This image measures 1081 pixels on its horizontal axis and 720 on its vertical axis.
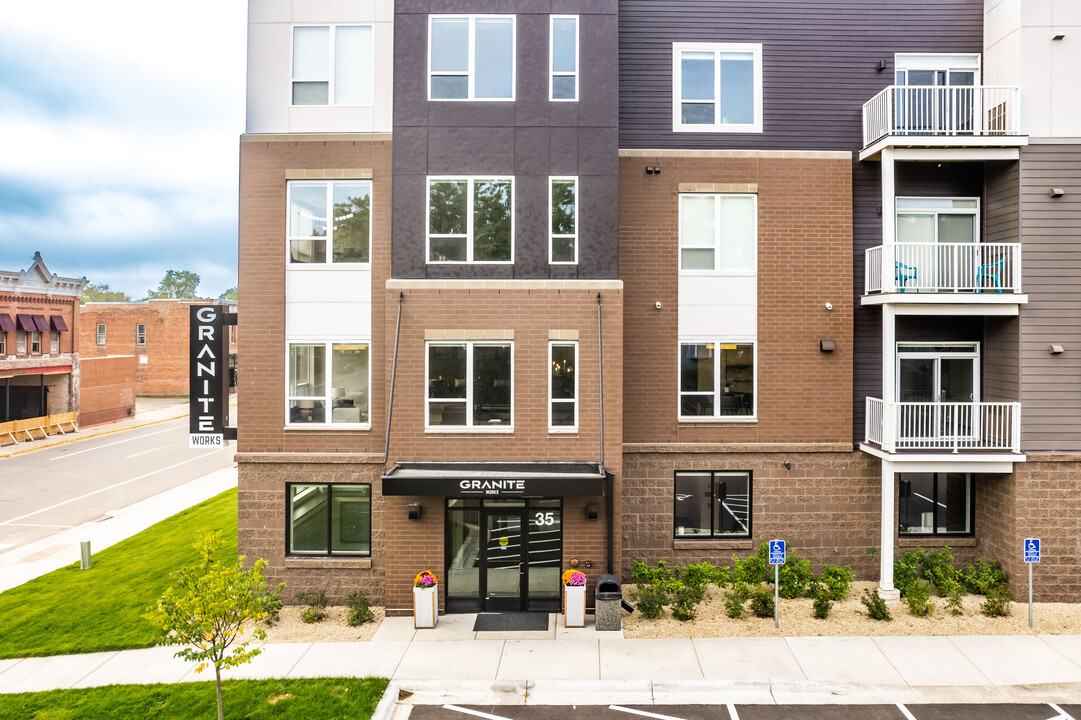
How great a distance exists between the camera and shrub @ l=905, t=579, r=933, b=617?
11969 mm

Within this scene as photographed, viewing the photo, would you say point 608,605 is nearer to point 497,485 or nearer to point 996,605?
point 497,485

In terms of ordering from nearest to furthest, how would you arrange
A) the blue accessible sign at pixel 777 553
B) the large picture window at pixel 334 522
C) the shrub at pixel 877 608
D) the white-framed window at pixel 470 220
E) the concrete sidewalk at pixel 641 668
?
the concrete sidewalk at pixel 641 668 → the blue accessible sign at pixel 777 553 → the shrub at pixel 877 608 → the white-framed window at pixel 470 220 → the large picture window at pixel 334 522

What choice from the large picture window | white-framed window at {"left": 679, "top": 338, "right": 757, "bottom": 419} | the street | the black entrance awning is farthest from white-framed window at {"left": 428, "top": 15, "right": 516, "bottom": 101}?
the street

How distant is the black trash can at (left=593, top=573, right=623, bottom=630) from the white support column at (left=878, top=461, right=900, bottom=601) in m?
5.96

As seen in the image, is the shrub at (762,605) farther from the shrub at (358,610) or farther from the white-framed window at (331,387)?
the white-framed window at (331,387)

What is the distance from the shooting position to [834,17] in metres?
14.0

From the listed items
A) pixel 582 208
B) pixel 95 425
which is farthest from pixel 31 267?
pixel 582 208

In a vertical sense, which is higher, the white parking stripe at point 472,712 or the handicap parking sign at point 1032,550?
the handicap parking sign at point 1032,550

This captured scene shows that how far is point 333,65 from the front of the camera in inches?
514

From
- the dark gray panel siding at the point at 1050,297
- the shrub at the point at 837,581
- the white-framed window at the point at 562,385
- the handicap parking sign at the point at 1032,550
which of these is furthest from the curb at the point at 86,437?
the dark gray panel siding at the point at 1050,297

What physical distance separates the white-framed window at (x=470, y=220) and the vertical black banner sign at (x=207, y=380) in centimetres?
529

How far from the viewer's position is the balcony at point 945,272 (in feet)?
41.5

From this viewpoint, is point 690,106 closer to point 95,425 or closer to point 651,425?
point 651,425

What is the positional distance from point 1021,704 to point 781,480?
5.54 meters
